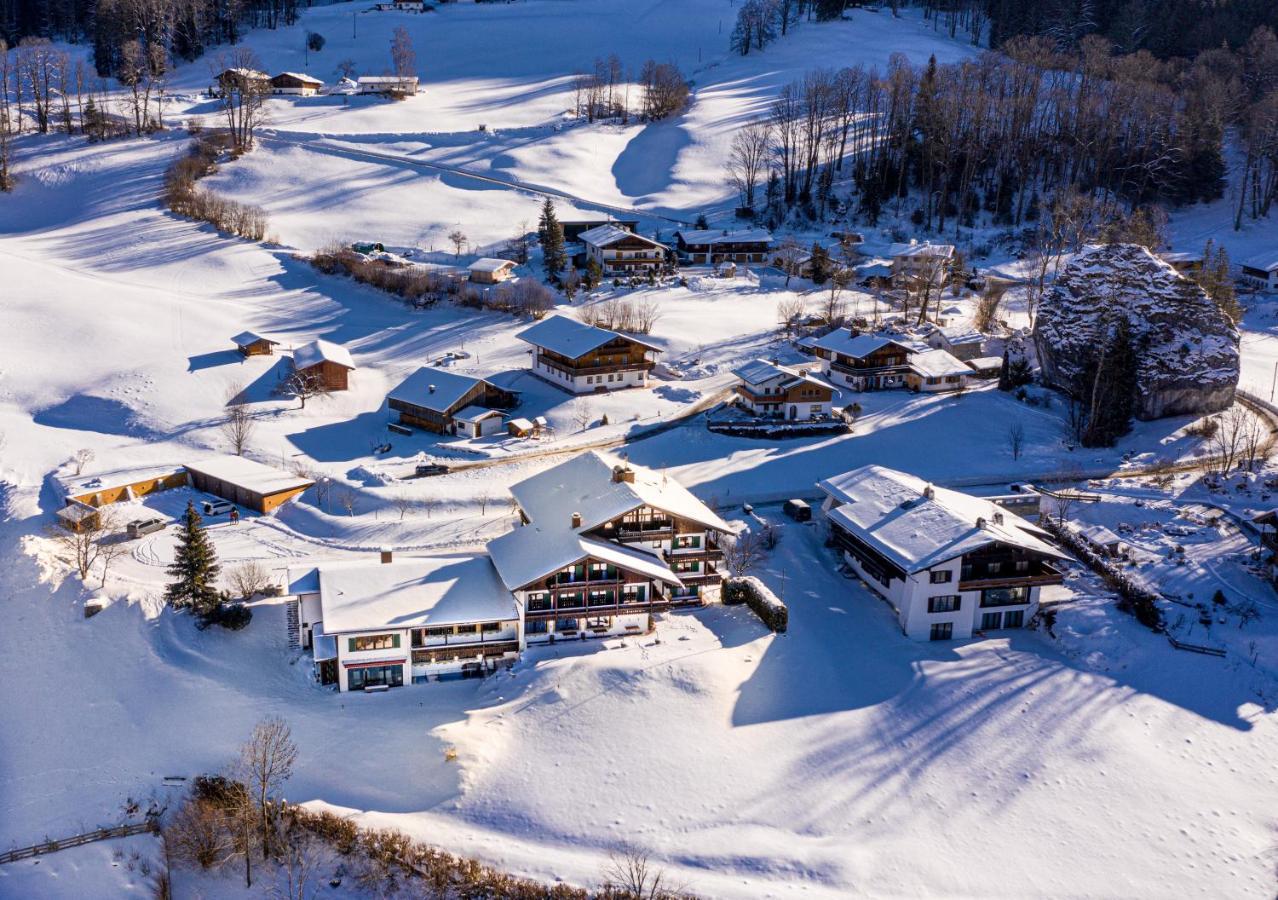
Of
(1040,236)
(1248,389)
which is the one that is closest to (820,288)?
(1040,236)

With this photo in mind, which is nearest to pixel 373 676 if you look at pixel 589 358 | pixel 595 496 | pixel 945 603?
pixel 595 496

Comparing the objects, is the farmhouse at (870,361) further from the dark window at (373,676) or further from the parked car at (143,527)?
the parked car at (143,527)

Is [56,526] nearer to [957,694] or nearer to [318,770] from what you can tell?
[318,770]

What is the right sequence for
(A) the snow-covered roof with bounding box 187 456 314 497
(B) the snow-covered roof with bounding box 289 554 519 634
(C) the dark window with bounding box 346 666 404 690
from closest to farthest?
(C) the dark window with bounding box 346 666 404 690 < (B) the snow-covered roof with bounding box 289 554 519 634 < (A) the snow-covered roof with bounding box 187 456 314 497

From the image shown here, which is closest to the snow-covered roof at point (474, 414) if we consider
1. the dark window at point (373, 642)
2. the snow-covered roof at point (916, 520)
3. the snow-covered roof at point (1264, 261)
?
the snow-covered roof at point (916, 520)

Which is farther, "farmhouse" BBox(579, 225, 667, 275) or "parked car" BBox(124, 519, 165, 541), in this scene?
"farmhouse" BBox(579, 225, 667, 275)

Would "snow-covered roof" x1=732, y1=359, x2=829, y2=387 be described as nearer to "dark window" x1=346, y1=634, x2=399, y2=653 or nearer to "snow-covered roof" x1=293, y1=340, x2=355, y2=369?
"snow-covered roof" x1=293, y1=340, x2=355, y2=369

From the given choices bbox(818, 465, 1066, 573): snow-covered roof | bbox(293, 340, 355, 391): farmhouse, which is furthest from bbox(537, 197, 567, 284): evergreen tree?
bbox(818, 465, 1066, 573): snow-covered roof
